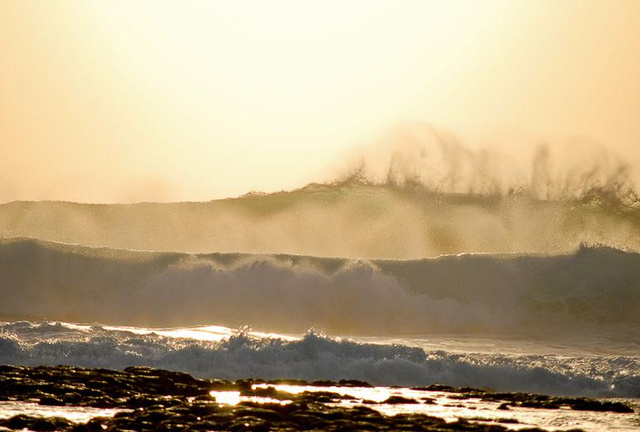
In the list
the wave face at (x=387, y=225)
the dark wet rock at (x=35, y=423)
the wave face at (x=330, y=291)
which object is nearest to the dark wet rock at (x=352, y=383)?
the dark wet rock at (x=35, y=423)

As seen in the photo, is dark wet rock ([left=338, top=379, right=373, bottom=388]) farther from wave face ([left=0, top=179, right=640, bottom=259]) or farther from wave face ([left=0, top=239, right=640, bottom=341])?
wave face ([left=0, top=179, right=640, bottom=259])

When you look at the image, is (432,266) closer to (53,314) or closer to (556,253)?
(556,253)

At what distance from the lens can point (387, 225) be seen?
4175 cm

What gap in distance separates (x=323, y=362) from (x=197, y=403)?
5355 millimetres

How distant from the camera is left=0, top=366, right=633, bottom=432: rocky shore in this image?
11.9 metres

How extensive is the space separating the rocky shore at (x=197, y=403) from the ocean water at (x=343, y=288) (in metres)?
2.25

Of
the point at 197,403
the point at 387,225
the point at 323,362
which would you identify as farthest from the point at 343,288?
the point at 197,403

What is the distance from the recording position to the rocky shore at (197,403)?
1185 centimetres

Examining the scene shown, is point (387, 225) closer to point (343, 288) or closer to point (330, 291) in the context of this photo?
point (343, 288)

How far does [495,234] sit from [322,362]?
78.6 feet

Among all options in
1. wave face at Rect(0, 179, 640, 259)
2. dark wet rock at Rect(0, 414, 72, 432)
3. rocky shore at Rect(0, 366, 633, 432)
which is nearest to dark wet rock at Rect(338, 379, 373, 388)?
rocky shore at Rect(0, 366, 633, 432)

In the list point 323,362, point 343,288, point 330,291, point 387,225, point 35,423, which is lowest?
point 35,423

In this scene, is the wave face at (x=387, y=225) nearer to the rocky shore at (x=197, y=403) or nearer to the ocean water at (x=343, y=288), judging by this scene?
the ocean water at (x=343, y=288)

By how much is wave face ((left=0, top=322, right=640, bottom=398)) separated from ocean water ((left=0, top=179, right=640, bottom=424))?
0.13ft
